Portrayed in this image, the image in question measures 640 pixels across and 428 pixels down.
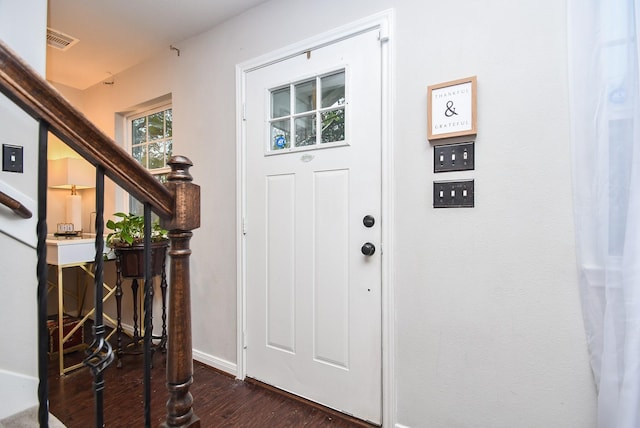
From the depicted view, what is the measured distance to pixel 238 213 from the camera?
216 cm

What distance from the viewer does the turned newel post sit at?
0.78 m

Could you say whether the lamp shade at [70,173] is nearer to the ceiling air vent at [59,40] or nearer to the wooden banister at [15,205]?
the ceiling air vent at [59,40]

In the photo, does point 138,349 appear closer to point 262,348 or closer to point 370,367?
point 262,348

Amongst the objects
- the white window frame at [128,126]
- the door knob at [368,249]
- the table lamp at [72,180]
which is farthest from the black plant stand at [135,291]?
the door knob at [368,249]

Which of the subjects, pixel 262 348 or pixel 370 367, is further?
pixel 262 348

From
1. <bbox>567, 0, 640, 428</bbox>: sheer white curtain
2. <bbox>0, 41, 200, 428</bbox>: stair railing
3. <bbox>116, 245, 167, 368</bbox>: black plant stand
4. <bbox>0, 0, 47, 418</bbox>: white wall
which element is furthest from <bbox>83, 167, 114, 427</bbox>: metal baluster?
<bbox>116, 245, 167, 368</bbox>: black plant stand

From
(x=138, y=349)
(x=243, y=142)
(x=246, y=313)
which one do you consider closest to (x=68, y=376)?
(x=138, y=349)

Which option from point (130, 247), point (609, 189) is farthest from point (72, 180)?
point (609, 189)

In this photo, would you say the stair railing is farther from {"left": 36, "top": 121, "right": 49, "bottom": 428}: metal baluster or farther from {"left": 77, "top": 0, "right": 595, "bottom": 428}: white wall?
{"left": 77, "top": 0, "right": 595, "bottom": 428}: white wall

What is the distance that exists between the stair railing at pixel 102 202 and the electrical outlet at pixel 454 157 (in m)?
1.14

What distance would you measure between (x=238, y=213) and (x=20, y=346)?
1.31 metres

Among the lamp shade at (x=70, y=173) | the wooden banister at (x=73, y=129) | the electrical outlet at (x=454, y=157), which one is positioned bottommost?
the wooden banister at (x=73, y=129)

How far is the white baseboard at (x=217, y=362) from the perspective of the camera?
7.18ft

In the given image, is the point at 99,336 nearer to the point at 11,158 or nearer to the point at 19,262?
the point at 19,262
